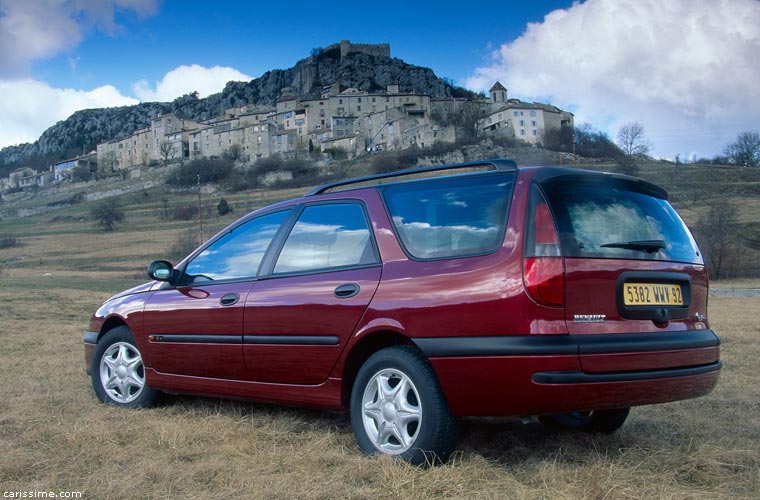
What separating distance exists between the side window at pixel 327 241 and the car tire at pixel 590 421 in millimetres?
1760

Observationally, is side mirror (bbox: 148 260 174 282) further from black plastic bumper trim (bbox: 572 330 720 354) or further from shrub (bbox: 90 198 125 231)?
shrub (bbox: 90 198 125 231)

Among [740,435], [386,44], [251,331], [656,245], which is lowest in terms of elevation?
[740,435]

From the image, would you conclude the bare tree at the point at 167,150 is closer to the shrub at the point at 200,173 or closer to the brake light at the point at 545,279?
the shrub at the point at 200,173

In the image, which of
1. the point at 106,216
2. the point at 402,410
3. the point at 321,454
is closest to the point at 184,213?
the point at 106,216

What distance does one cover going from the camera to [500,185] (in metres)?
3.57

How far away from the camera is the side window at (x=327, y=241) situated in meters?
4.01

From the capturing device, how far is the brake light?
315cm

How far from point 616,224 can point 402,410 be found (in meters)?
1.50

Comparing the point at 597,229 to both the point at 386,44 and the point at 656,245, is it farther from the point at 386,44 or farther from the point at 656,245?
the point at 386,44

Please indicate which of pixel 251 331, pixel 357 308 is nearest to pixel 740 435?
pixel 357 308

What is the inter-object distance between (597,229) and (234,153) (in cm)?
12889

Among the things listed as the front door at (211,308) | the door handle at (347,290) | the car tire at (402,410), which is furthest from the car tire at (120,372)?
the car tire at (402,410)

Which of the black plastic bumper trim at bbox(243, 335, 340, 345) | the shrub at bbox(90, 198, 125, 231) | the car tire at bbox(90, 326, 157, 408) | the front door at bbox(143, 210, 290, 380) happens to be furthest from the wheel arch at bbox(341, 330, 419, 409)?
the shrub at bbox(90, 198, 125, 231)

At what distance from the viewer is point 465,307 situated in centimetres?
329
